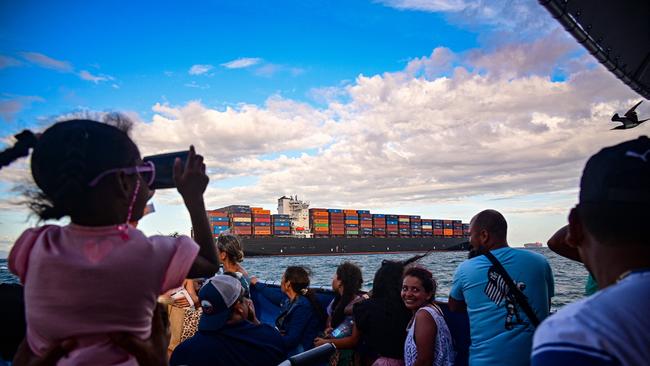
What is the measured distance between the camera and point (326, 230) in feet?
246

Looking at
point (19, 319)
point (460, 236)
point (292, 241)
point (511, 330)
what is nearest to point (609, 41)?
point (511, 330)

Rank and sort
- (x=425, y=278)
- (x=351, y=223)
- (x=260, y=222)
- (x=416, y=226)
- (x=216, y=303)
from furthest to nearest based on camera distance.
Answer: (x=416, y=226) → (x=351, y=223) → (x=260, y=222) → (x=425, y=278) → (x=216, y=303)

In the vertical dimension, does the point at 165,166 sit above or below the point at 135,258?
above

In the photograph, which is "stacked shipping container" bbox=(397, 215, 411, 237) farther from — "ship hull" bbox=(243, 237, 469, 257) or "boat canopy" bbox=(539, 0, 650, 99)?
"boat canopy" bbox=(539, 0, 650, 99)

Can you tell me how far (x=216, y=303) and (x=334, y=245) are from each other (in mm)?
67550

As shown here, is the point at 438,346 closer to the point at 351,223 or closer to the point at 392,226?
the point at 351,223

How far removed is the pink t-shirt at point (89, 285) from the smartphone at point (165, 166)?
20 cm

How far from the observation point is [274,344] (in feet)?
8.85

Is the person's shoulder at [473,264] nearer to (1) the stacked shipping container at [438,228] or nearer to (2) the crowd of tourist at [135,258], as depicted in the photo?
(2) the crowd of tourist at [135,258]

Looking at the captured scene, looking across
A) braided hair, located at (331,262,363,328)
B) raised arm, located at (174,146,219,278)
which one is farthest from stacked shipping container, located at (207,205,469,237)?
raised arm, located at (174,146,219,278)

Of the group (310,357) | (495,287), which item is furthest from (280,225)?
(310,357)

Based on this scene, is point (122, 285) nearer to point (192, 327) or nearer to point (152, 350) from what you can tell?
point (152, 350)

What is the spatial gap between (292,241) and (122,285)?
2541 inches

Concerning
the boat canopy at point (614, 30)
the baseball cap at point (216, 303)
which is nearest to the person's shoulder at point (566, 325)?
the baseball cap at point (216, 303)
